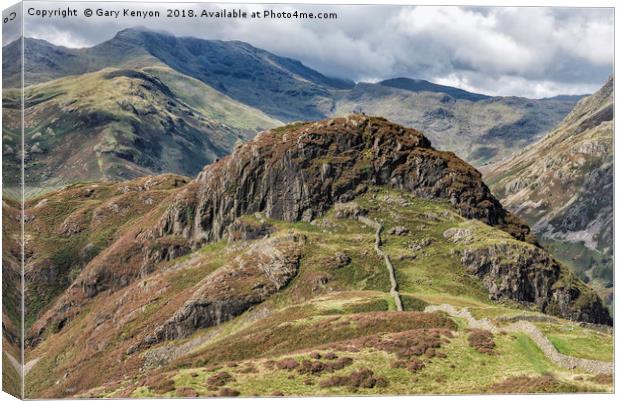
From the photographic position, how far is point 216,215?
12588cm

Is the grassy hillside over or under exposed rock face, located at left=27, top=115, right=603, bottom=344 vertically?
under

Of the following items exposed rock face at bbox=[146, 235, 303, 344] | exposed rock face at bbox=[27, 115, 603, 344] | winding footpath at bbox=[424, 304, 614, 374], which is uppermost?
exposed rock face at bbox=[27, 115, 603, 344]

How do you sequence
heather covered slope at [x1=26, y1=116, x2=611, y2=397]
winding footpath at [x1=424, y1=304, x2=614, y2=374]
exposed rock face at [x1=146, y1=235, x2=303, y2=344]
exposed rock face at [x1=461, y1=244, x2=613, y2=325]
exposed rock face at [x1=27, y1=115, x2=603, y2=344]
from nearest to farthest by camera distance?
1. winding footpath at [x1=424, y1=304, x2=614, y2=374]
2. heather covered slope at [x1=26, y1=116, x2=611, y2=397]
3. exposed rock face at [x1=461, y1=244, x2=613, y2=325]
4. exposed rock face at [x1=146, y1=235, x2=303, y2=344]
5. exposed rock face at [x1=27, y1=115, x2=603, y2=344]

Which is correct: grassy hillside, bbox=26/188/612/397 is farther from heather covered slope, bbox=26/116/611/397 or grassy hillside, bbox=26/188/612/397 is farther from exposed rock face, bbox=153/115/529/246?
exposed rock face, bbox=153/115/529/246

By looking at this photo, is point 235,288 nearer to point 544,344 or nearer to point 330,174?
point 330,174

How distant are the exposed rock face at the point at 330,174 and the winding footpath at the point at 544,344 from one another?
158 feet

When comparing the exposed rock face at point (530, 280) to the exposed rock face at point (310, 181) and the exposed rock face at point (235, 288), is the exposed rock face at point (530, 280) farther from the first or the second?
the exposed rock face at point (235, 288)

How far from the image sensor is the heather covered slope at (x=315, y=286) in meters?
58.4

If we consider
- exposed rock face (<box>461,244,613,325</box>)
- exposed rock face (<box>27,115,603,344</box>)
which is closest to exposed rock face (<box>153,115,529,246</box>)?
exposed rock face (<box>27,115,603,344</box>)

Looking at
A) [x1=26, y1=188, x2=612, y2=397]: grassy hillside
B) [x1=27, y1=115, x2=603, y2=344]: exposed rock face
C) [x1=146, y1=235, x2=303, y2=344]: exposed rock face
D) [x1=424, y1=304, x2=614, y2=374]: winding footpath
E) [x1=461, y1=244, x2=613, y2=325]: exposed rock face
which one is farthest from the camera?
[x1=27, y1=115, x2=603, y2=344]: exposed rock face

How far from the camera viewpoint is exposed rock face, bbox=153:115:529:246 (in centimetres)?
11669

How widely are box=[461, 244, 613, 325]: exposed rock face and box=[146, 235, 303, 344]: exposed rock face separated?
24124mm

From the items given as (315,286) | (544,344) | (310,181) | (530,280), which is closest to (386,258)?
(315,286)

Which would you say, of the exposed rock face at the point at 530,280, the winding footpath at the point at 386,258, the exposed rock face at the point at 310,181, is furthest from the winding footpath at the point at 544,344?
the exposed rock face at the point at 310,181
